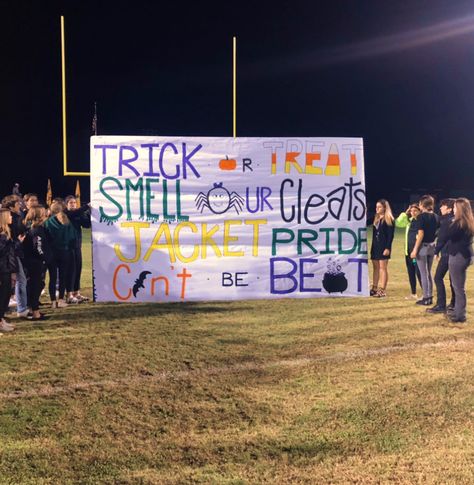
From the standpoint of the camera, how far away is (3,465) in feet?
10.5

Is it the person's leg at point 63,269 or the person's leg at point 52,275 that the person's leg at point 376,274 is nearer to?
the person's leg at point 63,269

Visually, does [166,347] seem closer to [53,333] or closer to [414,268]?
[53,333]

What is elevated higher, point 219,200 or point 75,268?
point 219,200

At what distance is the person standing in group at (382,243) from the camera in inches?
344

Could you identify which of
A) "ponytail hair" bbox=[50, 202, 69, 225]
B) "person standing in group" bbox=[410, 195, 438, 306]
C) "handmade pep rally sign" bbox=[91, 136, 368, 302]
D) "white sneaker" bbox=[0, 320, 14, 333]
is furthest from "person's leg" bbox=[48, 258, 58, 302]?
"person standing in group" bbox=[410, 195, 438, 306]

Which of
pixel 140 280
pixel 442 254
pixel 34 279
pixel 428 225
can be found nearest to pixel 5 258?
pixel 34 279

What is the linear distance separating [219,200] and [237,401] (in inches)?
151

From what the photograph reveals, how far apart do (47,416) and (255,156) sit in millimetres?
4828

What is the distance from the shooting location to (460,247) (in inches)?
265

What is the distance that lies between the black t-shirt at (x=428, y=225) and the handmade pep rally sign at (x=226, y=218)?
0.99 meters

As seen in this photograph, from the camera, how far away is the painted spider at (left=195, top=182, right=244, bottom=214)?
7477 millimetres

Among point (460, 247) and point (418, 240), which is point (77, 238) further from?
point (460, 247)

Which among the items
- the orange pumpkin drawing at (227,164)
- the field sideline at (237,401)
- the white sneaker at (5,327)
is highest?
the orange pumpkin drawing at (227,164)

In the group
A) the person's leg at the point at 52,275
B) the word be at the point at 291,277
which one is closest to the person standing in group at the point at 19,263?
the person's leg at the point at 52,275
